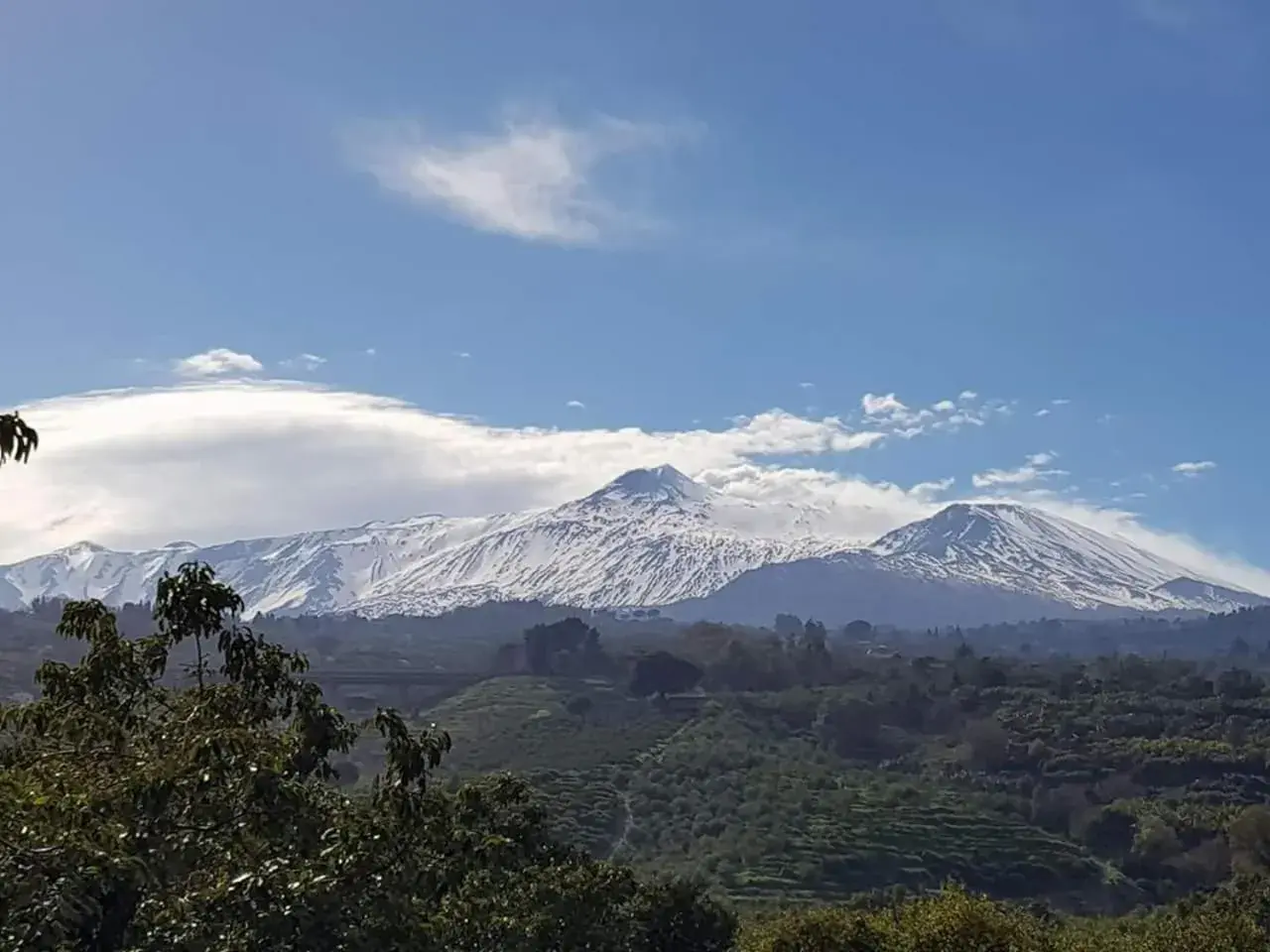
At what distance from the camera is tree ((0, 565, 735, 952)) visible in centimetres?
836

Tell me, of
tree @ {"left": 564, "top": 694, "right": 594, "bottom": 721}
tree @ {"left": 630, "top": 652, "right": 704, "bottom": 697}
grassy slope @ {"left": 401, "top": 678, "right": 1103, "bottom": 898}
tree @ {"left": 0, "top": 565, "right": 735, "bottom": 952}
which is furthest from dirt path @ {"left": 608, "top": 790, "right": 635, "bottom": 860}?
tree @ {"left": 0, "top": 565, "right": 735, "bottom": 952}

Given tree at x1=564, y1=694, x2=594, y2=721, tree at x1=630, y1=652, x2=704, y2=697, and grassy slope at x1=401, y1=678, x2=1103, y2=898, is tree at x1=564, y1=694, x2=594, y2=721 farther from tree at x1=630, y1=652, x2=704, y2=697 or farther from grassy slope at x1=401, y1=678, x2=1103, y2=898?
grassy slope at x1=401, y1=678, x2=1103, y2=898

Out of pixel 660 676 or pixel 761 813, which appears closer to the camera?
pixel 761 813

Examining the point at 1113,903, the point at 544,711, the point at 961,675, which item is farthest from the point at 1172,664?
the point at 1113,903

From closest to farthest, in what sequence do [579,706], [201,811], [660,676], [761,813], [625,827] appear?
[201,811]
[625,827]
[761,813]
[579,706]
[660,676]

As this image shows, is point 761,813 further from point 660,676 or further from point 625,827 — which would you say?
point 660,676

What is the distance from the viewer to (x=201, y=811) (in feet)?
31.1

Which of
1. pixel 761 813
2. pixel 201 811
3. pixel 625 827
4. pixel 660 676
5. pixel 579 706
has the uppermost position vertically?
pixel 201 811

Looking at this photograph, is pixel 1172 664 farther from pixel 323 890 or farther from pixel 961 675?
pixel 323 890

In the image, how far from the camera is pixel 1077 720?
329 feet

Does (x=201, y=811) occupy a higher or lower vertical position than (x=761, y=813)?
higher

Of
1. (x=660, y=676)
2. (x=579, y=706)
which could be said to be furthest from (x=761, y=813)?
(x=660, y=676)

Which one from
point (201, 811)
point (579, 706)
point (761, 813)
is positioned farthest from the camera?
point (579, 706)

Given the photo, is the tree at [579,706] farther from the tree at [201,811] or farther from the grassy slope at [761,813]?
the tree at [201,811]
